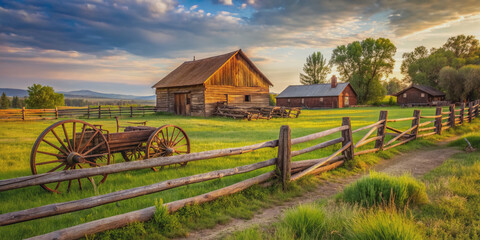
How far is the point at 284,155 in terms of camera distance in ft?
18.5

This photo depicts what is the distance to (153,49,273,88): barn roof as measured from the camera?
1074 inches

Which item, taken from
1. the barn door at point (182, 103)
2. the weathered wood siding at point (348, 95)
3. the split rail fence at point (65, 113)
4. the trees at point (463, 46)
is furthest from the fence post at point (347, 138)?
the trees at point (463, 46)

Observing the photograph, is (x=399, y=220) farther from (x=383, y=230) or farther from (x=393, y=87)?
(x=393, y=87)

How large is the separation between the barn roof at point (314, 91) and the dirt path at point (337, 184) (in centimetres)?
4066

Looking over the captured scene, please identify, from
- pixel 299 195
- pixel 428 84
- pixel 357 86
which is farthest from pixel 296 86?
pixel 299 195

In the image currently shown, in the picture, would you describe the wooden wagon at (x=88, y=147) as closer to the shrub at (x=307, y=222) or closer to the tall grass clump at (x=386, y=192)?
the shrub at (x=307, y=222)

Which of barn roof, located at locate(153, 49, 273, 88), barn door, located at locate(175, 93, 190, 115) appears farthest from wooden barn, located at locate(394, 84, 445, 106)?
barn door, located at locate(175, 93, 190, 115)

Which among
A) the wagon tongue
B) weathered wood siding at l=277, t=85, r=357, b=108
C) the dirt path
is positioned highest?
weathered wood siding at l=277, t=85, r=357, b=108

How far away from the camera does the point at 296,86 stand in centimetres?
6006

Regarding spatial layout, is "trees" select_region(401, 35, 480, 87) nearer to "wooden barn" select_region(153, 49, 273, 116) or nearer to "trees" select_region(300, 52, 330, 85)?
"trees" select_region(300, 52, 330, 85)

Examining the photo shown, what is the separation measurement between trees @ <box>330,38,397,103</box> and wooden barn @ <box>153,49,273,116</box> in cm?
3892

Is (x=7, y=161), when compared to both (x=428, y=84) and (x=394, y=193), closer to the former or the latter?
(x=394, y=193)

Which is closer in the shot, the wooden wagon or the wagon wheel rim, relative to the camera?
the wooden wagon

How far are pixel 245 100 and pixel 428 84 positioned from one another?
53.5 metres
